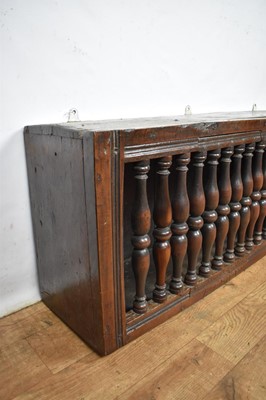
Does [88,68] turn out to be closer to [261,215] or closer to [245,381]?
[261,215]

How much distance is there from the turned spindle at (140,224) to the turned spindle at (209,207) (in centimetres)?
26

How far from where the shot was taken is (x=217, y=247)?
1069 millimetres

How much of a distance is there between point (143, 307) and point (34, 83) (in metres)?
0.72

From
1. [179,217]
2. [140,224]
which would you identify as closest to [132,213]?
[140,224]

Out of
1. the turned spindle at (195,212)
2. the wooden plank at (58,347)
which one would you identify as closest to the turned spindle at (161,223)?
the turned spindle at (195,212)

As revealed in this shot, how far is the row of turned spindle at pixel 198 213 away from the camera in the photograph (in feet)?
2.63

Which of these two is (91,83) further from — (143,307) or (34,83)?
(143,307)

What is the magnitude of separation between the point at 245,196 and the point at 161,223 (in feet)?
1.41

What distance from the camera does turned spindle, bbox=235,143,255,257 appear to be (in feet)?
3.50

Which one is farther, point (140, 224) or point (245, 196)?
point (245, 196)

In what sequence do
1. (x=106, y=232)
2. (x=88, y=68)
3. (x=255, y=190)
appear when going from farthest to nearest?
(x=255, y=190) < (x=88, y=68) < (x=106, y=232)

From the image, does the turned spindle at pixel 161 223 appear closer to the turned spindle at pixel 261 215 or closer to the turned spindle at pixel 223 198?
the turned spindle at pixel 223 198

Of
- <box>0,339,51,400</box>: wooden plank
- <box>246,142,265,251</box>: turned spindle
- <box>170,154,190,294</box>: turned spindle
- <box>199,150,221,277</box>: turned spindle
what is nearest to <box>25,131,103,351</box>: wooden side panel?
<box>0,339,51,400</box>: wooden plank

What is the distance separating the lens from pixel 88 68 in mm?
1040
